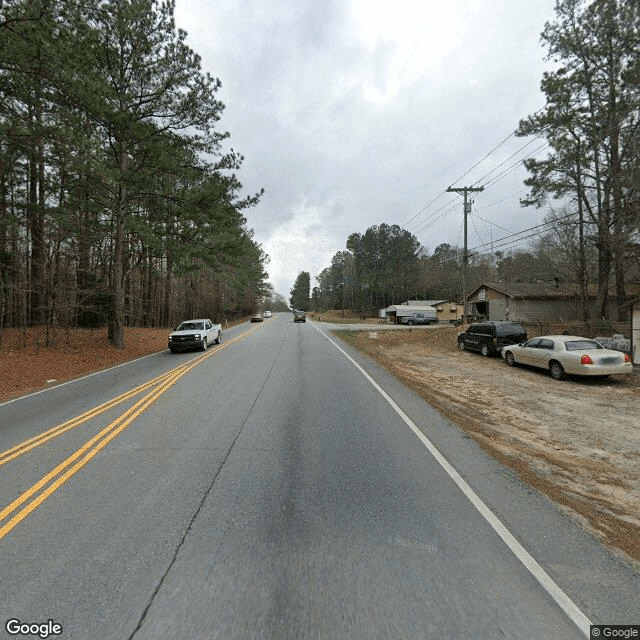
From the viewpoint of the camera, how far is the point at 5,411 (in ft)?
23.8

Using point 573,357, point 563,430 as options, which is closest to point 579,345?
point 573,357

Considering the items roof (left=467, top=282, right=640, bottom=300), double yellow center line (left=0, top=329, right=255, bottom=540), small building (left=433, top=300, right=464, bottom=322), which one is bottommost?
double yellow center line (left=0, top=329, right=255, bottom=540)

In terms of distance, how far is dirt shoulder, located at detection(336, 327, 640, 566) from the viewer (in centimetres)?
344

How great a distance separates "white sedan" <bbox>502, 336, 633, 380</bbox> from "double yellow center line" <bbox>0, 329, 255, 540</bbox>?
453 inches

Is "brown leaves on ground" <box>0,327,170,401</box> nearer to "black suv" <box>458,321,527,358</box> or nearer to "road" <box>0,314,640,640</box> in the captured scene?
"road" <box>0,314,640,640</box>

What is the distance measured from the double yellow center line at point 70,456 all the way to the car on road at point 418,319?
39.5 metres

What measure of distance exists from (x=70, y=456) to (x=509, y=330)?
1531 centimetres

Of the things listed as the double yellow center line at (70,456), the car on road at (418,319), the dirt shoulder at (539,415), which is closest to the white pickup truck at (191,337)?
the dirt shoulder at (539,415)

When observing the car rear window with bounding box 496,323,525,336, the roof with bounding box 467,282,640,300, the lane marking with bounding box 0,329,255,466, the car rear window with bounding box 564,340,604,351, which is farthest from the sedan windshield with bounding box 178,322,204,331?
the roof with bounding box 467,282,640,300

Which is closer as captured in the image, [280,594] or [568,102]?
[280,594]

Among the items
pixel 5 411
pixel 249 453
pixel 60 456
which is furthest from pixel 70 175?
pixel 249 453

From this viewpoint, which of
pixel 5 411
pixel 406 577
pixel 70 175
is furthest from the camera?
pixel 70 175

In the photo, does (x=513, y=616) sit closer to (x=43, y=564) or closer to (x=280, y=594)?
(x=280, y=594)

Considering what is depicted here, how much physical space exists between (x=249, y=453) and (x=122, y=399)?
4659mm
